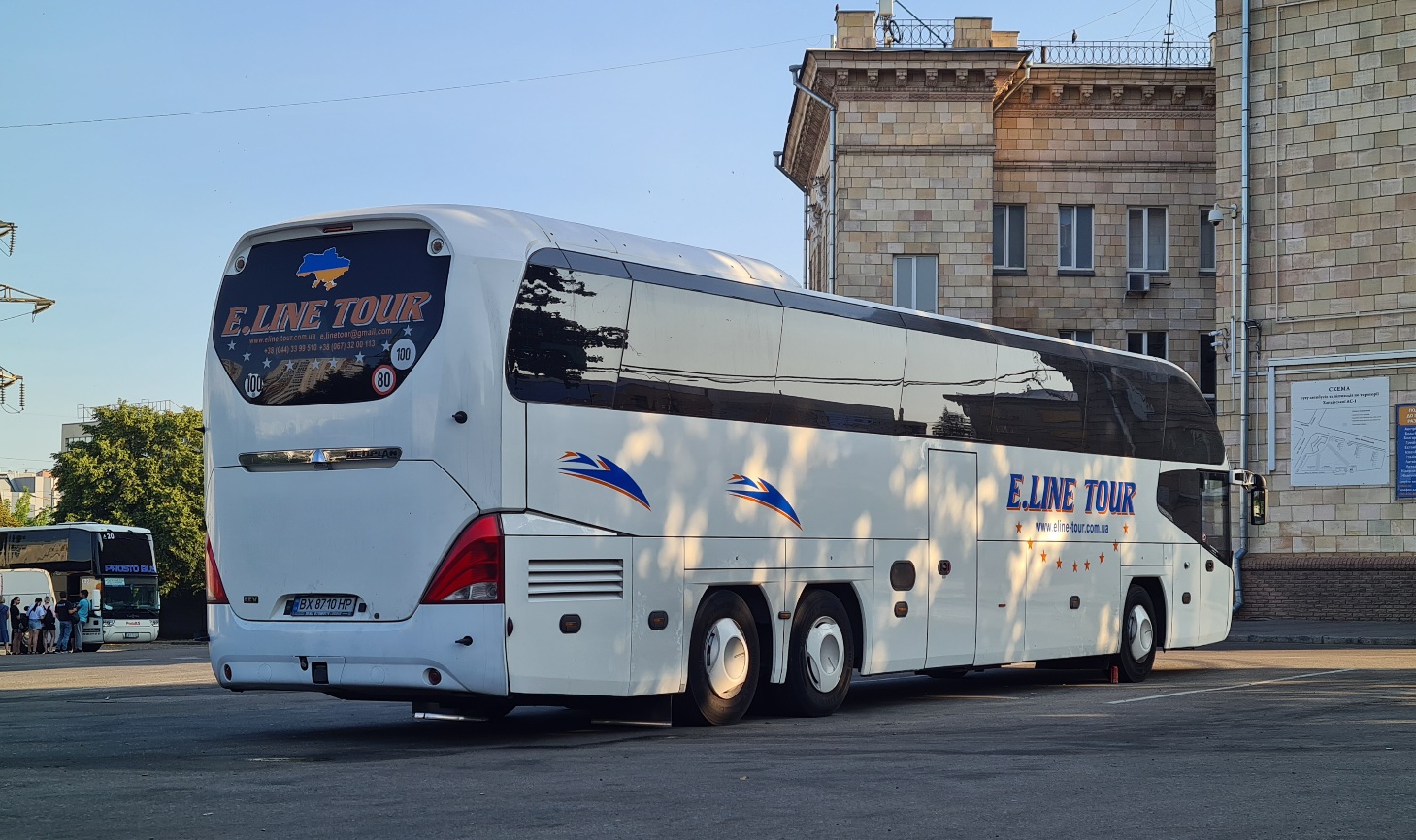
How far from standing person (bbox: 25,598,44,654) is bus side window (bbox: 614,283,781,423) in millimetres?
35410

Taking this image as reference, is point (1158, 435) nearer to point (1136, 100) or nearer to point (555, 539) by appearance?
point (555, 539)

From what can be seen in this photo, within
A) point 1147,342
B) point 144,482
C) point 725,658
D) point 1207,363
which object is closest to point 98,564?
point 144,482

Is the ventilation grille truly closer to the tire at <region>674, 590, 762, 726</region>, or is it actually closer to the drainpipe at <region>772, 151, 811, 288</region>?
the tire at <region>674, 590, 762, 726</region>

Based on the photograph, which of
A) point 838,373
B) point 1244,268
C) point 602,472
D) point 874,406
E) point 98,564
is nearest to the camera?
point 602,472

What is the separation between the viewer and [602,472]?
11.5 meters

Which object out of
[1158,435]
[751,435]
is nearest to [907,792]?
[751,435]

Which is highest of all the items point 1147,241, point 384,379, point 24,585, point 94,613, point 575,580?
point 1147,241

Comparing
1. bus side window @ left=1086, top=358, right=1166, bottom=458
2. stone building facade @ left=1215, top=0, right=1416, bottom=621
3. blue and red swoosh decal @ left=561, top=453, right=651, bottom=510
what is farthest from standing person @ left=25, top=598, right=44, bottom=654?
blue and red swoosh decal @ left=561, top=453, right=651, bottom=510

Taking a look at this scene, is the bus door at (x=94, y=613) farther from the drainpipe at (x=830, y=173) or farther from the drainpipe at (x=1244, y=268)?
the drainpipe at (x=1244, y=268)

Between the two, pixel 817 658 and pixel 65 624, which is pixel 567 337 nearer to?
pixel 817 658

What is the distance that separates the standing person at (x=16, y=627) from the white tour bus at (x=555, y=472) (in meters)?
34.7

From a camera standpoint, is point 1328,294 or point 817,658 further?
point 1328,294

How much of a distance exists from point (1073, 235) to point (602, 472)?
31.9 meters

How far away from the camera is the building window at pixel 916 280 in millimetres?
39875
